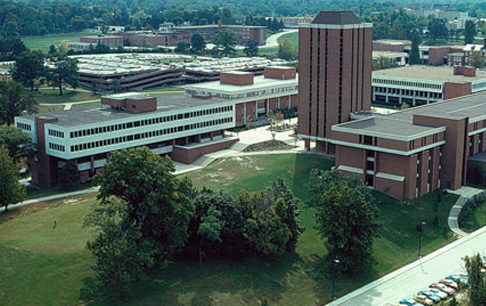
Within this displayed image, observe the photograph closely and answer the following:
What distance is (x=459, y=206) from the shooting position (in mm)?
72812

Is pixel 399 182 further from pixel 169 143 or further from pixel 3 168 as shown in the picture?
pixel 3 168

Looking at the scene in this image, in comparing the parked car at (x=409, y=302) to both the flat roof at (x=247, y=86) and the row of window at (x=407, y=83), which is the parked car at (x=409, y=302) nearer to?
the flat roof at (x=247, y=86)

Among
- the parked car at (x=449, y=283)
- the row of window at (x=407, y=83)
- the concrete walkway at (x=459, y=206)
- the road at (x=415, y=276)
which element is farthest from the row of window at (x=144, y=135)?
the row of window at (x=407, y=83)

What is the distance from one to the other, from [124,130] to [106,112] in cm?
602

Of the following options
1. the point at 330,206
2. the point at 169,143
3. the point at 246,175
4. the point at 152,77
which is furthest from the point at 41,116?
the point at 152,77

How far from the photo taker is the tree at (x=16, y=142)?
261ft

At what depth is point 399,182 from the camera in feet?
237

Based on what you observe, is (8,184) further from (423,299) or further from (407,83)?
(407,83)

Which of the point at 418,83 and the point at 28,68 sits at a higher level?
the point at 28,68

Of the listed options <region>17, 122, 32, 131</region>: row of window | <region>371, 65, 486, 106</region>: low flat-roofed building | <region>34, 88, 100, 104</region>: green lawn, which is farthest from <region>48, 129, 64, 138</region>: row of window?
<region>371, 65, 486, 106</region>: low flat-roofed building

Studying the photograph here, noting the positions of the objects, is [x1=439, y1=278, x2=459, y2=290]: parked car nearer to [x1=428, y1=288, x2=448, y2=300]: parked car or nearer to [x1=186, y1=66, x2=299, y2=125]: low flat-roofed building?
[x1=428, y1=288, x2=448, y2=300]: parked car

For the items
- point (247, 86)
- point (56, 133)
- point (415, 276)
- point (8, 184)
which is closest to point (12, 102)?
point (56, 133)

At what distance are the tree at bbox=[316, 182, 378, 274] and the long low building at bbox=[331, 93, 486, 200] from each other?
17.1 m

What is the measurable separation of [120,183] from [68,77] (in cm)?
8903
